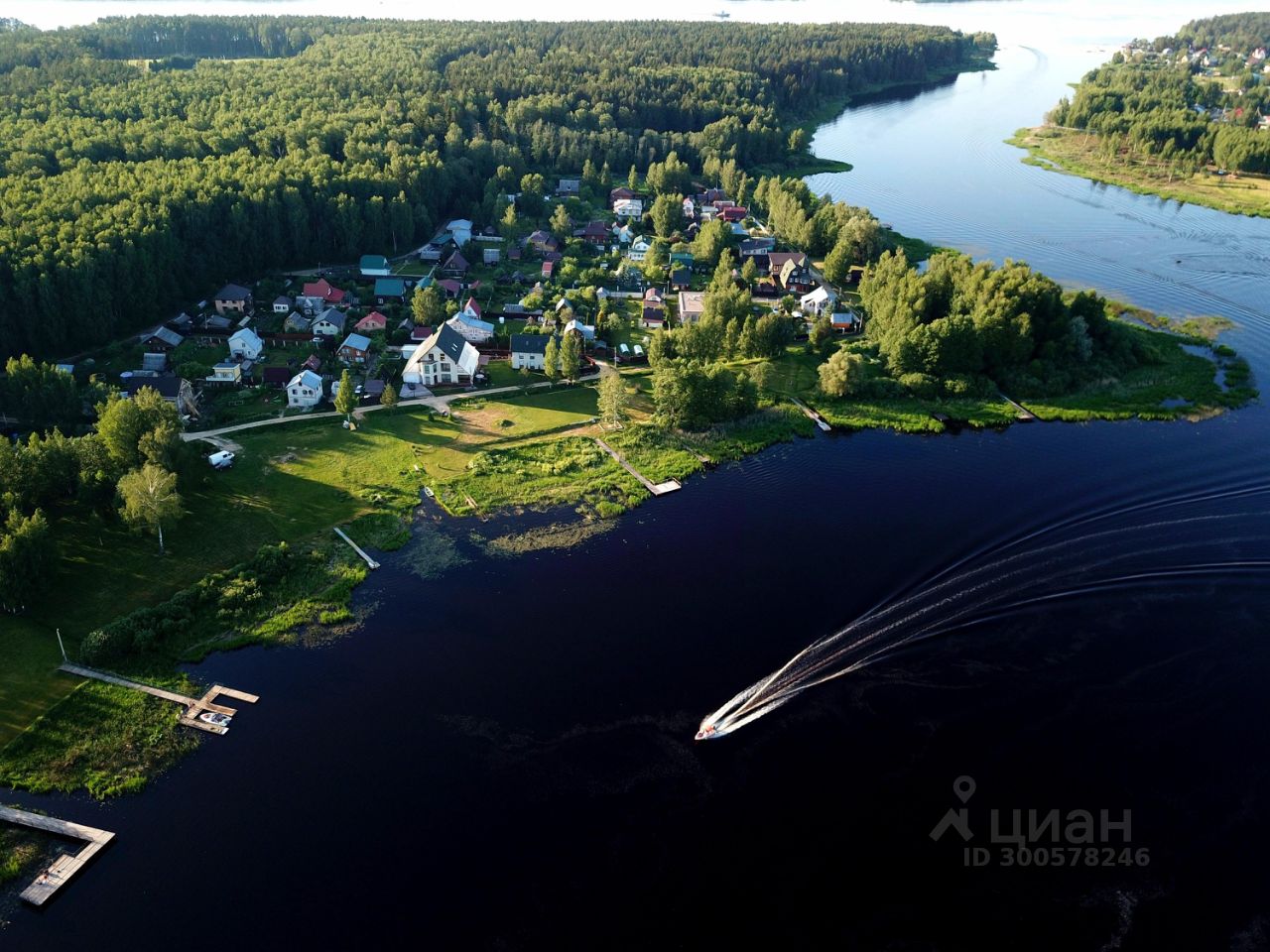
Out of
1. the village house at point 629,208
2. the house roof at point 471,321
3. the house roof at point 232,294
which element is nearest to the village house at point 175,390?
the house roof at point 232,294

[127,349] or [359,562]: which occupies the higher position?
[127,349]

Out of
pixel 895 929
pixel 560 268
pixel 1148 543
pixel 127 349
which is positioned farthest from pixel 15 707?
pixel 560 268

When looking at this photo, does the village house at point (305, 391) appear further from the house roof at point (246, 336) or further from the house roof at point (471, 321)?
the house roof at point (471, 321)

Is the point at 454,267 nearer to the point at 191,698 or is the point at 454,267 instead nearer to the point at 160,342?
the point at 160,342

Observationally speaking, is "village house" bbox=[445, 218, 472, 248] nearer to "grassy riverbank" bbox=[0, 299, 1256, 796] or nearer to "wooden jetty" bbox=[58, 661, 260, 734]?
→ "grassy riverbank" bbox=[0, 299, 1256, 796]

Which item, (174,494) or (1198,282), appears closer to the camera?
(174,494)

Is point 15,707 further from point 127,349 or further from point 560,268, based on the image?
point 560,268

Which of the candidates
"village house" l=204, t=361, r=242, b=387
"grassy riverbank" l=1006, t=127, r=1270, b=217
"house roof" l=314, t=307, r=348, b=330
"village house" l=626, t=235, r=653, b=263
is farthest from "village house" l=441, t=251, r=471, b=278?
"grassy riverbank" l=1006, t=127, r=1270, b=217
